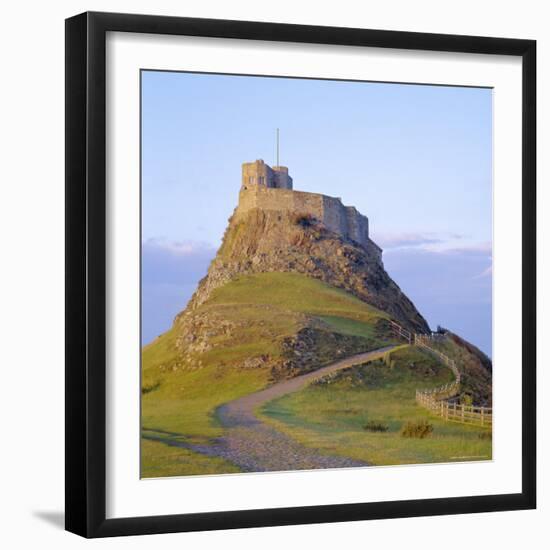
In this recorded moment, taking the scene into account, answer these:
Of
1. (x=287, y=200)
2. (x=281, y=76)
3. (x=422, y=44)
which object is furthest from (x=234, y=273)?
(x=422, y=44)

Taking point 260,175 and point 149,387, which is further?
point 260,175

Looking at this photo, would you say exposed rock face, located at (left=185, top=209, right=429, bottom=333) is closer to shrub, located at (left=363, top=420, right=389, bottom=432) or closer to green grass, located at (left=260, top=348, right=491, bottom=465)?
green grass, located at (left=260, top=348, right=491, bottom=465)

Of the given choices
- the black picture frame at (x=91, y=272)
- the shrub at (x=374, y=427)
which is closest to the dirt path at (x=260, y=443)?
the shrub at (x=374, y=427)

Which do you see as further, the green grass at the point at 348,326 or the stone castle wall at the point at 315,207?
the green grass at the point at 348,326

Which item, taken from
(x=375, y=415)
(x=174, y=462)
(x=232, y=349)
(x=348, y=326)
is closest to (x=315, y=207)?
(x=348, y=326)

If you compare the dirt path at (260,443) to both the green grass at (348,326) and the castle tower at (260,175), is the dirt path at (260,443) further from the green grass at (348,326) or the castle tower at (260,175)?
the castle tower at (260,175)

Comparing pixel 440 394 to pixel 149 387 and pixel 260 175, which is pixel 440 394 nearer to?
pixel 260 175

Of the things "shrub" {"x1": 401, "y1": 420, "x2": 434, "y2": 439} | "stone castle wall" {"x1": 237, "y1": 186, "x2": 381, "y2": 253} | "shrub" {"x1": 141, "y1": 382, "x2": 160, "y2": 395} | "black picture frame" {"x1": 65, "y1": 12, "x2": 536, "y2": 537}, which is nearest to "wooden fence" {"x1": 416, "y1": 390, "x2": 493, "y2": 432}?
"shrub" {"x1": 401, "y1": 420, "x2": 434, "y2": 439}
